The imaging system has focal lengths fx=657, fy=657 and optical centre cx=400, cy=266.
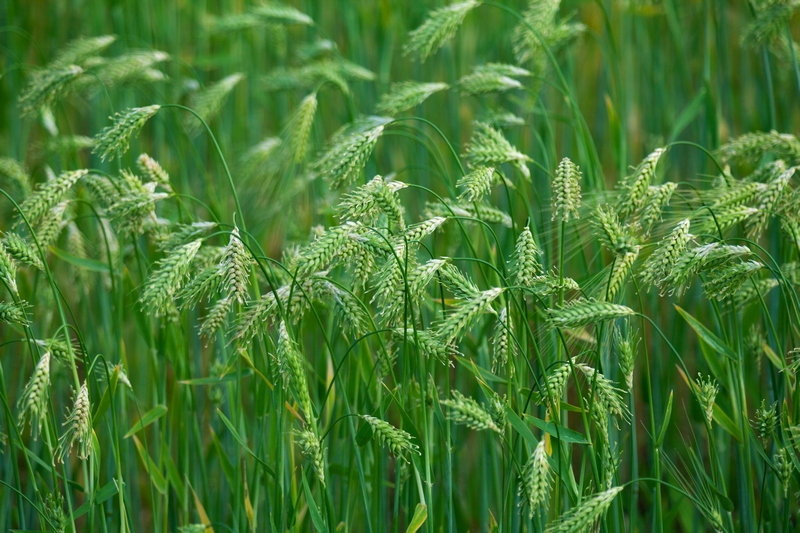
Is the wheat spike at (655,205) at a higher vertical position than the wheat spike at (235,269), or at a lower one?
higher

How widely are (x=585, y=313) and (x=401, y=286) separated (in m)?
0.27

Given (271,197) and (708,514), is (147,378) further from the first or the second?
(708,514)

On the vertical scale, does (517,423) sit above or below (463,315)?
below

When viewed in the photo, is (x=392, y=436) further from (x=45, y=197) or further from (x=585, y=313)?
(x=45, y=197)

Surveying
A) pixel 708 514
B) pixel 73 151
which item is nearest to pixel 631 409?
pixel 708 514

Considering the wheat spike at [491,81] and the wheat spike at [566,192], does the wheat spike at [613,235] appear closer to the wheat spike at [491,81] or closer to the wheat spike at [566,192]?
the wheat spike at [566,192]

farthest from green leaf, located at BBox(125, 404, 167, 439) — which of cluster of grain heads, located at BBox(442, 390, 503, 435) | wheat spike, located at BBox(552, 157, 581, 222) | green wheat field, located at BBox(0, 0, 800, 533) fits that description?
wheat spike, located at BBox(552, 157, 581, 222)

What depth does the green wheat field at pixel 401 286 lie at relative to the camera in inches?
40.4

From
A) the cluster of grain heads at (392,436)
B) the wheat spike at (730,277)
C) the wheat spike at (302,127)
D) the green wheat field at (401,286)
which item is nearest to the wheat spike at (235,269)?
the green wheat field at (401,286)

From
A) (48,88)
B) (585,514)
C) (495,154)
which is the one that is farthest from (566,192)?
(48,88)

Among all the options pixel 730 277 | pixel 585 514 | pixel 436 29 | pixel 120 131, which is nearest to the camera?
pixel 585 514

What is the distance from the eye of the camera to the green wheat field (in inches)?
40.4

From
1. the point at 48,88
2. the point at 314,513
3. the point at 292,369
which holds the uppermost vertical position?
the point at 48,88

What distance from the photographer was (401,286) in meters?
1.00
